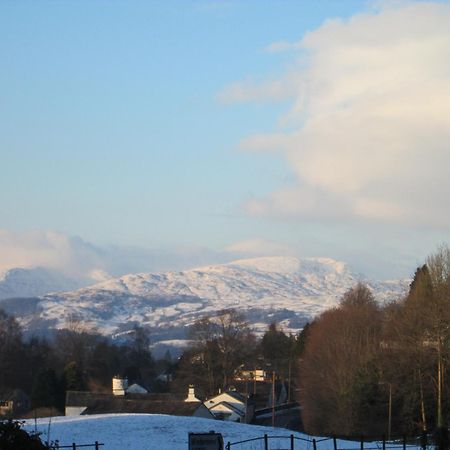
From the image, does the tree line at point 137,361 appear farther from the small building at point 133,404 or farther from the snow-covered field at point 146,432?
the snow-covered field at point 146,432

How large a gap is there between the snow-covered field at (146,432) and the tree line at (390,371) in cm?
935

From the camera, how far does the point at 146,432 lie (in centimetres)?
4322

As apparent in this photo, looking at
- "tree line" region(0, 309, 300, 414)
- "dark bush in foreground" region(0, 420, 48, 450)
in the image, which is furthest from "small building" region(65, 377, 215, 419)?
"dark bush in foreground" region(0, 420, 48, 450)

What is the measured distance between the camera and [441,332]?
53.6 meters

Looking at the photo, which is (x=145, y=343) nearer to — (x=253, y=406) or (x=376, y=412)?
(x=253, y=406)

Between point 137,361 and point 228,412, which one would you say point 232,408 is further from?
point 137,361

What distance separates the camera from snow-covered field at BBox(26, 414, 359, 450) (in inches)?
1523

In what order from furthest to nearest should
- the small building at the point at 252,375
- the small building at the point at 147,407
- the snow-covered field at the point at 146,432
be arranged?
the small building at the point at 252,375, the small building at the point at 147,407, the snow-covered field at the point at 146,432

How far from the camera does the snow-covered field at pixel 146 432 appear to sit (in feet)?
127

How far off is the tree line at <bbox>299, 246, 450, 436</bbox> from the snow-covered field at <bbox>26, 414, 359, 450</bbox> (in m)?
9.35

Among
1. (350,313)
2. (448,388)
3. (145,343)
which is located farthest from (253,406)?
(145,343)

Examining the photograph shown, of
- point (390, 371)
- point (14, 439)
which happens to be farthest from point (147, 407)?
point (14, 439)

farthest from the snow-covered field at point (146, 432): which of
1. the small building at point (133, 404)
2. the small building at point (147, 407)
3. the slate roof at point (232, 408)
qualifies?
the slate roof at point (232, 408)

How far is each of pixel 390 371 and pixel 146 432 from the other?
18796 mm
